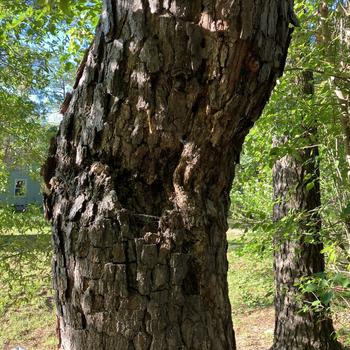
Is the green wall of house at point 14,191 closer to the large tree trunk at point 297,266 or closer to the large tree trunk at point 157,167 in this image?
the large tree trunk at point 157,167

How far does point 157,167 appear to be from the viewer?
1327 millimetres

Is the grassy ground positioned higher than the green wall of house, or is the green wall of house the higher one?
the green wall of house

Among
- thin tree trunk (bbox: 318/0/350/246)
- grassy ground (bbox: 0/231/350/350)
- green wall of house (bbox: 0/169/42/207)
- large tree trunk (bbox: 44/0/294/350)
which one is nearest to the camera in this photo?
large tree trunk (bbox: 44/0/294/350)

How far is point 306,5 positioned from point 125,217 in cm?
340

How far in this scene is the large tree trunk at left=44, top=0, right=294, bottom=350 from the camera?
1.22 metres

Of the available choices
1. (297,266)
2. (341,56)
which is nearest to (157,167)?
(341,56)

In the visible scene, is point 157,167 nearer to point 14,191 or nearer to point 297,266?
point 297,266

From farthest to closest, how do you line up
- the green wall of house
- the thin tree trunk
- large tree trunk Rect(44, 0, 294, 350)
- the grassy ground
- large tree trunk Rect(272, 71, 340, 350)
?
the green wall of house, the grassy ground, large tree trunk Rect(272, 71, 340, 350), the thin tree trunk, large tree trunk Rect(44, 0, 294, 350)

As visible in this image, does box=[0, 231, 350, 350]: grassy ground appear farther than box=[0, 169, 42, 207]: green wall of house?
No

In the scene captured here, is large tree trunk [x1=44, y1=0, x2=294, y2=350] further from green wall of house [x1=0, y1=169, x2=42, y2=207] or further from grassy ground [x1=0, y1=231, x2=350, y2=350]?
grassy ground [x1=0, y1=231, x2=350, y2=350]

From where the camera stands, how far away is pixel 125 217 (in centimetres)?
124

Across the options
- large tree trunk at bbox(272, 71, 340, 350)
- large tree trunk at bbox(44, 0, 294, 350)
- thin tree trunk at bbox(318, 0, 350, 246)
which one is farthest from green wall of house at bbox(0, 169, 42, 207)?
large tree trunk at bbox(272, 71, 340, 350)

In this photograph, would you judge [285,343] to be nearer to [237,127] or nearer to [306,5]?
[306,5]

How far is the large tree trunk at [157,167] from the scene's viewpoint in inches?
47.9
